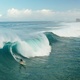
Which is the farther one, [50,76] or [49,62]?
[49,62]

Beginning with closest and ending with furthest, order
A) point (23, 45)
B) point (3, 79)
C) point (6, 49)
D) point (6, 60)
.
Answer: point (3, 79)
point (6, 60)
point (6, 49)
point (23, 45)

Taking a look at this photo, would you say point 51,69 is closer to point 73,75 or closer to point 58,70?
point 58,70

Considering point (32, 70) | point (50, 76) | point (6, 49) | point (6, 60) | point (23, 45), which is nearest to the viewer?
point (50, 76)

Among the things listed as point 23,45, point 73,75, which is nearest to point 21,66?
point 73,75

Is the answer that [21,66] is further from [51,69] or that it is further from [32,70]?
[51,69]

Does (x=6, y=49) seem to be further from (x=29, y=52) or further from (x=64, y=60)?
(x=64, y=60)

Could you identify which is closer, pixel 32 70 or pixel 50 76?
pixel 50 76

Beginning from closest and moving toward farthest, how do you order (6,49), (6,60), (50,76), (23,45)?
(50,76) < (6,60) < (6,49) < (23,45)

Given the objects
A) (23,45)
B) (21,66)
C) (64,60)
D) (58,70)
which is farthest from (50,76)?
(23,45)

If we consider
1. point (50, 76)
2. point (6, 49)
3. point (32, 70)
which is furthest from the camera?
point (6, 49)
